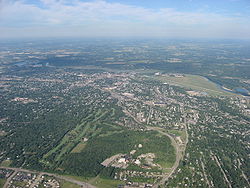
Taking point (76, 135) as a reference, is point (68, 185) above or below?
below

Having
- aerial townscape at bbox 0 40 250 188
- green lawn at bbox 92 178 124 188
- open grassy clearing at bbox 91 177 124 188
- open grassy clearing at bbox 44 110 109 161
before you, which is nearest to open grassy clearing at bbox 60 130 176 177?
aerial townscape at bbox 0 40 250 188

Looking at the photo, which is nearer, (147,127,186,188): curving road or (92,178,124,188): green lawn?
(92,178,124,188): green lawn

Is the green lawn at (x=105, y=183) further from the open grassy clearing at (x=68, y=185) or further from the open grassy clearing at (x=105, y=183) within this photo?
the open grassy clearing at (x=68, y=185)

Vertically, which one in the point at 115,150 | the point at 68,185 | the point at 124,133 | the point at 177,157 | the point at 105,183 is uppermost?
the point at 124,133

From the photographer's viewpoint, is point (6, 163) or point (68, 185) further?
point (6, 163)

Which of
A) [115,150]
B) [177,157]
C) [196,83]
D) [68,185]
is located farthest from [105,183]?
[196,83]

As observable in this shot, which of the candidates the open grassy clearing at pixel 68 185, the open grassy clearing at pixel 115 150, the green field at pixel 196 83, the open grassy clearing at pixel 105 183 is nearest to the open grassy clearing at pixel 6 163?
the open grassy clearing at pixel 115 150

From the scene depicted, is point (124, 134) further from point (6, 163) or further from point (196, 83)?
point (196, 83)

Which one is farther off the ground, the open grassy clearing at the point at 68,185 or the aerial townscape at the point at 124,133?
the aerial townscape at the point at 124,133

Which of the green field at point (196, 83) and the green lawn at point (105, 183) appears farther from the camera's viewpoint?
the green field at point (196, 83)

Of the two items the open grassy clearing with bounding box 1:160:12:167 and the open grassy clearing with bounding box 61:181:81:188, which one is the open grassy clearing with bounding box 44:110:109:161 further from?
the open grassy clearing with bounding box 61:181:81:188
